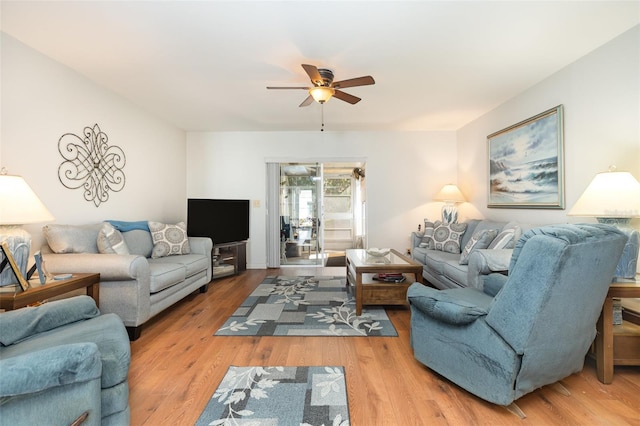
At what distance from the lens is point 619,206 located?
185 centimetres

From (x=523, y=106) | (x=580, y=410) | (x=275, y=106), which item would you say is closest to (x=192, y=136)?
(x=275, y=106)

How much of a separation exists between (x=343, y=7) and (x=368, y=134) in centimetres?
321

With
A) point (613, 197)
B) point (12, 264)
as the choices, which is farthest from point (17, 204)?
point (613, 197)

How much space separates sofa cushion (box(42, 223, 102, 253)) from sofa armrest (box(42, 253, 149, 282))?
102 mm

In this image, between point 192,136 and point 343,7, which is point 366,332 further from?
point 192,136

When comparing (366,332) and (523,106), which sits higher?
(523,106)

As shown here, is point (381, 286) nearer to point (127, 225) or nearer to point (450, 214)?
point (450, 214)

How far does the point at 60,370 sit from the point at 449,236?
3.96 m

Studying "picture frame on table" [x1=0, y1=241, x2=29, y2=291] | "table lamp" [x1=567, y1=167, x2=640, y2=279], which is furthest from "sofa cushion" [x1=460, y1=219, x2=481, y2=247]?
"picture frame on table" [x1=0, y1=241, x2=29, y2=291]

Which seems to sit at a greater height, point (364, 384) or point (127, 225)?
point (127, 225)

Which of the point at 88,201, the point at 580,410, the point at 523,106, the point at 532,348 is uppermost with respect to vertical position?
the point at 523,106

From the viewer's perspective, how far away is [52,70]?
2.56m

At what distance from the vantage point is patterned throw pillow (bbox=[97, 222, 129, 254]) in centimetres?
252

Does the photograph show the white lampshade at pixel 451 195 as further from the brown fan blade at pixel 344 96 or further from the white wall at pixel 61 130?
the white wall at pixel 61 130
